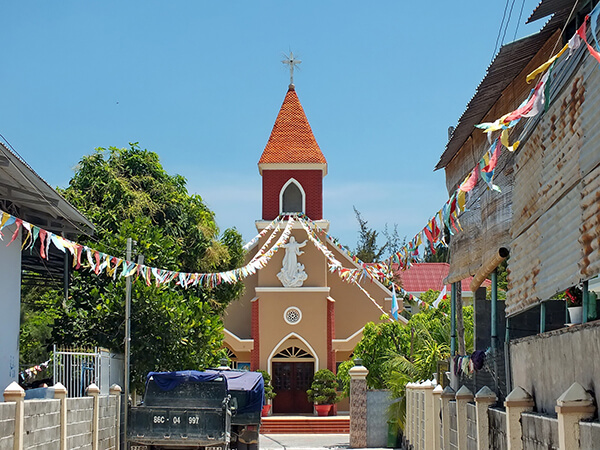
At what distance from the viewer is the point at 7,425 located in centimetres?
1173

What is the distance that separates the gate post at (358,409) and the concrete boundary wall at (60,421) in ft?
28.7

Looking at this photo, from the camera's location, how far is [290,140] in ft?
132

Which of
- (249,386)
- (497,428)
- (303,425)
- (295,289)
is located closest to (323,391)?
(303,425)

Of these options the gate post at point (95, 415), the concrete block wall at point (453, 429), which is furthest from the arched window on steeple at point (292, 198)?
the concrete block wall at point (453, 429)

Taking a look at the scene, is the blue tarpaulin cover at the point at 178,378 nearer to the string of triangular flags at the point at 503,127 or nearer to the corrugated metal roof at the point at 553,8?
the string of triangular flags at the point at 503,127

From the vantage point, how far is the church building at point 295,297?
3769 cm

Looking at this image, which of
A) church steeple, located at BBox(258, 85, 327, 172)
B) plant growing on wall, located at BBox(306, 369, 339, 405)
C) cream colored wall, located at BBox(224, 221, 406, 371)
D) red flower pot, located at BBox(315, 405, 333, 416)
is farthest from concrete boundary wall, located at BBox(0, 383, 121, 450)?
church steeple, located at BBox(258, 85, 327, 172)

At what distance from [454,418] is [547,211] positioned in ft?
16.4

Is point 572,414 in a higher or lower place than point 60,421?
higher

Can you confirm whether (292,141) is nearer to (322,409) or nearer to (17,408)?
(322,409)

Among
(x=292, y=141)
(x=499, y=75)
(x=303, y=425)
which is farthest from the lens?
(x=292, y=141)

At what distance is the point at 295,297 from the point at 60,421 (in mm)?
23756

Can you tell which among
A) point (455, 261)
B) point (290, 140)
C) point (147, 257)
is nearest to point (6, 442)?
point (455, 261)

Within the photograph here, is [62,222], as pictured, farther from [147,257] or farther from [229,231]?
[229,231]
